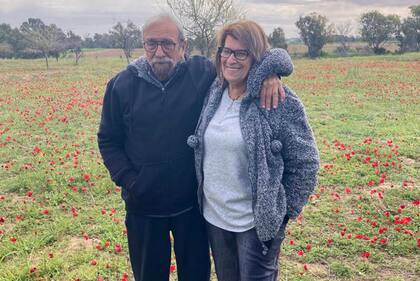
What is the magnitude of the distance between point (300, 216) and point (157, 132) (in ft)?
9.79

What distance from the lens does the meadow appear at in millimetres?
3867

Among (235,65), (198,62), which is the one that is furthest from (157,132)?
(235,65)

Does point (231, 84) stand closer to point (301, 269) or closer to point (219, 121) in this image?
point (219, 121)

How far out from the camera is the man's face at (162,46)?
2.44 m

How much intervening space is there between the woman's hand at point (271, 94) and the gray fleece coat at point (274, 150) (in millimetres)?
33

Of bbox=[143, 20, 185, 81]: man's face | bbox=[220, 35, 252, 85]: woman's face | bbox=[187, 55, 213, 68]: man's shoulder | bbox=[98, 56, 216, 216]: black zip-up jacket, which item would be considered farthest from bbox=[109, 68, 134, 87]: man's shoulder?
bbox=[220, 35, 252, 85]: woman's face

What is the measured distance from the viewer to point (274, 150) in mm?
2211

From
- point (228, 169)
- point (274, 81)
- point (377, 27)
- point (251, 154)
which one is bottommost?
point (228, 169)

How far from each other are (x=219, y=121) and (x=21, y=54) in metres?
56.4

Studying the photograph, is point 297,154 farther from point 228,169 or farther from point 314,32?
point 314,32

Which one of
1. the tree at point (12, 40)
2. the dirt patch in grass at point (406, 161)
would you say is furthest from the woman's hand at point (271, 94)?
the tree at point (12, 40)

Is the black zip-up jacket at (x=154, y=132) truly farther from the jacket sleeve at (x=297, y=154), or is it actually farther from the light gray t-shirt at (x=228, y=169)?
the jacket sleeve at (x=297, y=154)

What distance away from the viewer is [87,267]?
384 cm

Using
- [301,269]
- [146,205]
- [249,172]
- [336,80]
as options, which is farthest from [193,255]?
[336,80]
